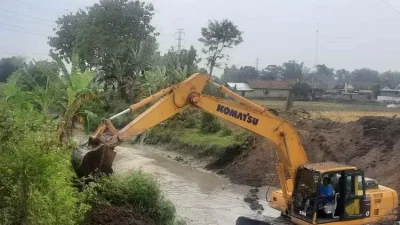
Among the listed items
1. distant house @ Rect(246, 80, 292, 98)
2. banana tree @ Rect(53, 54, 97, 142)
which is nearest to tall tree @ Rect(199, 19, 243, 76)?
distant house @ Rect(246, 80, 292, 98)

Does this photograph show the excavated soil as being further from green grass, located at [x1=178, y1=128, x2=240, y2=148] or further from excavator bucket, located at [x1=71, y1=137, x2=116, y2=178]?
excavator bucket, located at [x1=71, y1=137, x2=116, y2=178]

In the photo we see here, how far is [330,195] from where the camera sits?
1084 cm

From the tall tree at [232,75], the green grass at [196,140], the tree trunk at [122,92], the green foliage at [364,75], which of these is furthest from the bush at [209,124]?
the green foliage at [364,75]

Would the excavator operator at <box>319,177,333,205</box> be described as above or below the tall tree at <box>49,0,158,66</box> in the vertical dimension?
below

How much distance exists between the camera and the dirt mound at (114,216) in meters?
10.5

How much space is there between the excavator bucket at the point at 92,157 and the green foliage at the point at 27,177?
247 cm

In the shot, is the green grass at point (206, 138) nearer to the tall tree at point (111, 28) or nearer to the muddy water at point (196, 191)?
the muddy water at point (196, 191)

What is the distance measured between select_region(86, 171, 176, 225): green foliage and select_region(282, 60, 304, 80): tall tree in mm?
77194

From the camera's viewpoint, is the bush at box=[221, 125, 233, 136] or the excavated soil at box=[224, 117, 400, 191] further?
the bush at box=[221, 125, 233, 136]

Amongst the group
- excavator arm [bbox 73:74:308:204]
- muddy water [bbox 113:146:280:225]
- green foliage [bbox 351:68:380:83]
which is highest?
green foliage [bbox 351:68:380:83]

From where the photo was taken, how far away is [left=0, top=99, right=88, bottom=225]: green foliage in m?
6.91

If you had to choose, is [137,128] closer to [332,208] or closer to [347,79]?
[332,208]

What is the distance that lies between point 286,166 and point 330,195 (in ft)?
5.36

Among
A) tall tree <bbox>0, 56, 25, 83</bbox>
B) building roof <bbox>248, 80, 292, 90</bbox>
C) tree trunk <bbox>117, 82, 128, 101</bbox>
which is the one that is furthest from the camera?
building roof <bbox>248, 80, 292, 90</bbox>
